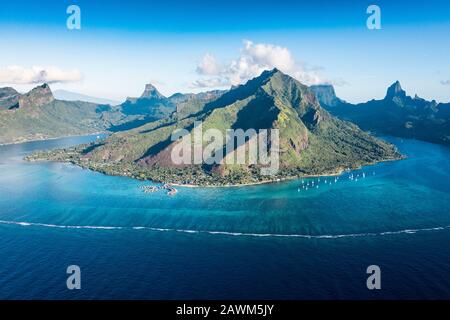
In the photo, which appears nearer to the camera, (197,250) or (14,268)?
(14,268)

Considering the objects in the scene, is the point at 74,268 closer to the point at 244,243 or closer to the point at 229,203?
the point at 244,243

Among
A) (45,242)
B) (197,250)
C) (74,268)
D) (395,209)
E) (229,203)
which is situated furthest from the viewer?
(229,203)
